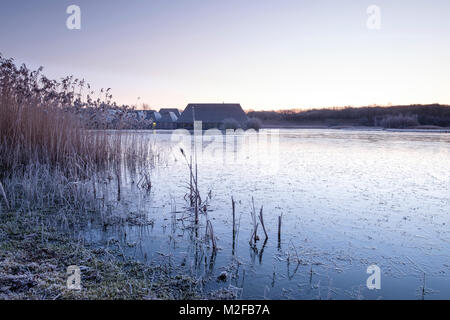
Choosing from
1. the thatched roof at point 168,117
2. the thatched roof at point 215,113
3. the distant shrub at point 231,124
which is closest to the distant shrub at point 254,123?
the distant shrub at point 231,124

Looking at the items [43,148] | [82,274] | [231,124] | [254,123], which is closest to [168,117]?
[231,124]

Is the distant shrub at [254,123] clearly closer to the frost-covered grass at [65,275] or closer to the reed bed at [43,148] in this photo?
the reed bed at [43,148]

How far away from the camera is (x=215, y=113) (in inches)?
1581

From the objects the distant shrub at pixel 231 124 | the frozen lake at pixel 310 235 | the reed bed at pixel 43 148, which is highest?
the distant shrub at pixel 231 124

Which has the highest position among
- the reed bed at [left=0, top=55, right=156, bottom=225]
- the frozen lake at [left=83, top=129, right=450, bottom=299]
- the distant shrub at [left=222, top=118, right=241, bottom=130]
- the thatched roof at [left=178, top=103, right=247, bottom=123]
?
the thatched roof at [left=178, top=103, right=247, bottom=123]

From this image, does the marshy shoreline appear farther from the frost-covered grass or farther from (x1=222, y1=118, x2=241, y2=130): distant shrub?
(x1=222, y1=118, x2=241, y2=130): distant shrub

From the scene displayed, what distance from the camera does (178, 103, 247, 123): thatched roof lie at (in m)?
39.0

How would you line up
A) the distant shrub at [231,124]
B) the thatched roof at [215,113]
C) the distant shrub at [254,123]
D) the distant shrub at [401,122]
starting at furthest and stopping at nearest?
the distant shrub at [401,122] → the thatched roof at [215,113] → the distant shrub at [254,123] → the distant shrub at [231,124]

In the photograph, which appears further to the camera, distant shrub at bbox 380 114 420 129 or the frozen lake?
distant shrub at bbox 380 114 420 129

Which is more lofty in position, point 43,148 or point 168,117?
point 168,117

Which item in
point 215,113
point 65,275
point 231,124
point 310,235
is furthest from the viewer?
point 215,113

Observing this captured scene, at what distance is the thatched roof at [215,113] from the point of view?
39.0 m

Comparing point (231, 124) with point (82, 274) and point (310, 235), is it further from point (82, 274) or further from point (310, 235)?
point (82, 274)

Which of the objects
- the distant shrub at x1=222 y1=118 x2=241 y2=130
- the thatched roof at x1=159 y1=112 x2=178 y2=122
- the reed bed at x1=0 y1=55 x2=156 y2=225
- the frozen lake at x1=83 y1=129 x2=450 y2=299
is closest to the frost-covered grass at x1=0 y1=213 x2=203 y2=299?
the frozen lake at x1=83 y1=129 x2=450 y2=299
